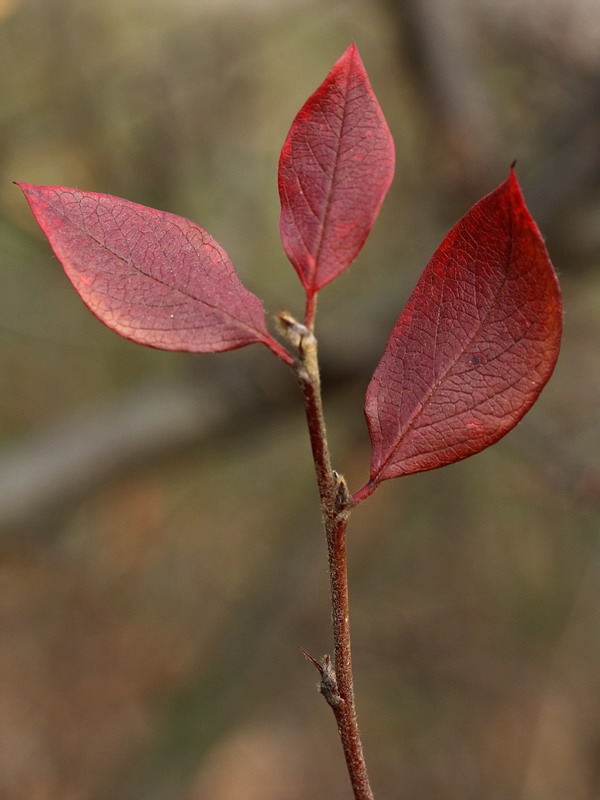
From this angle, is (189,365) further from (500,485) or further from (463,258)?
(463,258)

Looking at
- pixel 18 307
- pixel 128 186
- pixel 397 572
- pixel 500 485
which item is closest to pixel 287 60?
pixel 128 186

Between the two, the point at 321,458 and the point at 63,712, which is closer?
the point at 321,458

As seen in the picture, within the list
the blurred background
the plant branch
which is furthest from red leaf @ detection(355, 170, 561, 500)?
the blurred background

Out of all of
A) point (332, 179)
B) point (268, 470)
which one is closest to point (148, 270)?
point (332, 179)

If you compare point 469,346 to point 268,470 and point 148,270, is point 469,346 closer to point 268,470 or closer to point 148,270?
point 148,270

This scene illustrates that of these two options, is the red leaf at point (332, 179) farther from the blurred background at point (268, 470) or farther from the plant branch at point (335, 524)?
the blurred background at point (268, 470)

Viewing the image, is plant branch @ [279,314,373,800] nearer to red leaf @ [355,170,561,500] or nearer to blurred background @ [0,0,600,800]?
red leaf @ [355,170,561,500]

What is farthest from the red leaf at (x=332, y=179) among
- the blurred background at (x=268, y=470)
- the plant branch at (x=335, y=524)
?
the blurred background at (x=268, y=470)
